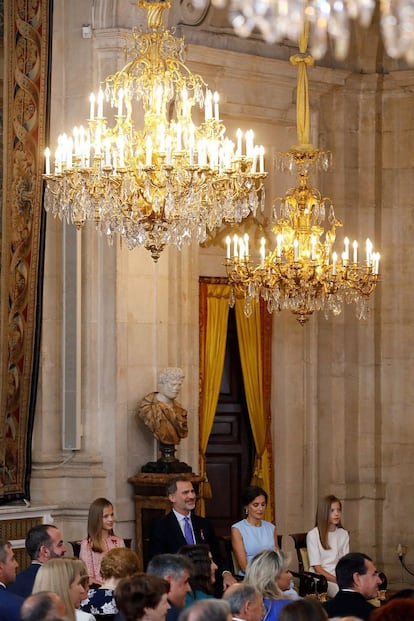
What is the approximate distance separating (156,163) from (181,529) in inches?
95.7

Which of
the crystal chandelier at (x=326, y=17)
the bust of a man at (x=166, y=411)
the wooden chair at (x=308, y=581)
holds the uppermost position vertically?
the crystal chandelier at (x=326, y=17)

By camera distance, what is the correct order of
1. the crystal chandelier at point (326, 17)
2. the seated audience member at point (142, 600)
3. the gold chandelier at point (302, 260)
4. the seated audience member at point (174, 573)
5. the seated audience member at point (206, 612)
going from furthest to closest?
the gold chandelier at point (302, 260)
the seated audience member at point (174, 573)
the seated audience member at point (142, 600)
the seated audience member at point (206, 612)
the crystal chandelier at point (326, 17)

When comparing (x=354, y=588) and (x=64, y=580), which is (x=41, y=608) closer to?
(x=64, y=580)

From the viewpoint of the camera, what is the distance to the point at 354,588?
19.5 ft

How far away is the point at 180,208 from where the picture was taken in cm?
821

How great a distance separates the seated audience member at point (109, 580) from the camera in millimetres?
6602

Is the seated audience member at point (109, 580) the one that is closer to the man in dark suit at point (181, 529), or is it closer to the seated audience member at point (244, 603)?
the seated audience member at point (244, 603)

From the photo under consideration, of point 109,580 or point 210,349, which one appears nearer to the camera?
point 109,580

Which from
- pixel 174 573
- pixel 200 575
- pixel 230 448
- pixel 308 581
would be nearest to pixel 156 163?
pixel 200 575

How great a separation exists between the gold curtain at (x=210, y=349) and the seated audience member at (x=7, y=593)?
5082mm

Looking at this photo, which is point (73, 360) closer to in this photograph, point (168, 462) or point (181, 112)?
point (168, 462)

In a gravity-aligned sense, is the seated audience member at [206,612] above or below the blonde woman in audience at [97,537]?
above

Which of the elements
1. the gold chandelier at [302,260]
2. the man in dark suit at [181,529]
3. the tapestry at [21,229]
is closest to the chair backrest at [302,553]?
the man in dark suit at [181,529]

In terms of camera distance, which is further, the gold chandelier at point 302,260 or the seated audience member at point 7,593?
the gold chandelier at point 302,260
